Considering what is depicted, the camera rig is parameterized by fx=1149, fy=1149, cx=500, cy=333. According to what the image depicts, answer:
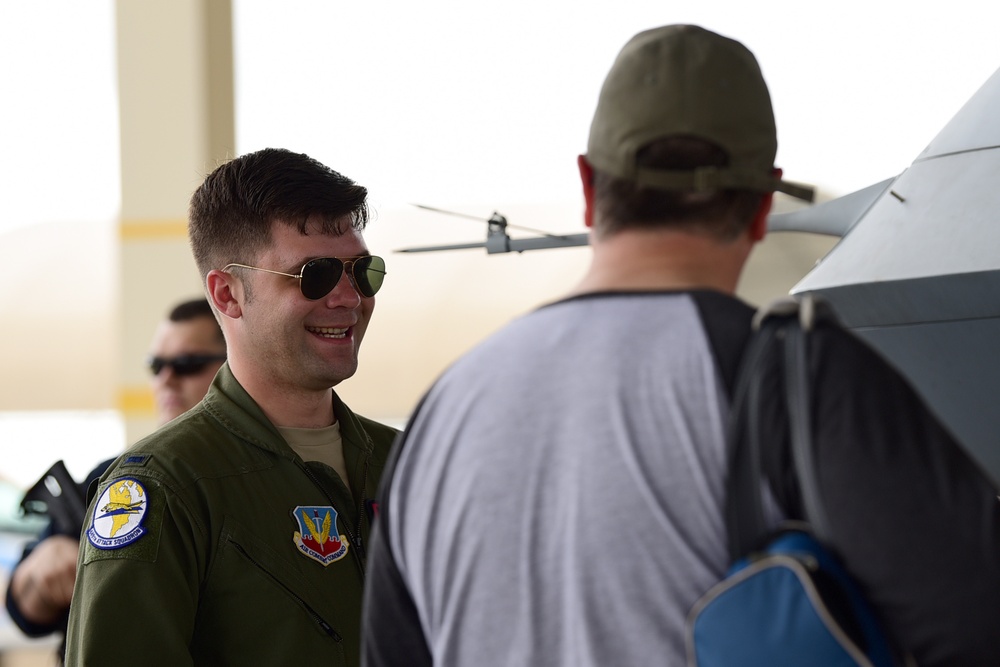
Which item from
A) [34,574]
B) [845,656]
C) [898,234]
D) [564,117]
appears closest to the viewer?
[845,656]

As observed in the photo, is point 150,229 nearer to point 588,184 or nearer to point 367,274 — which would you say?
point 367,274

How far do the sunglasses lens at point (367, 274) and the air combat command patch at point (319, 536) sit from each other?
35cm

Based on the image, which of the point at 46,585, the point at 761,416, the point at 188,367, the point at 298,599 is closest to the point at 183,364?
the point at 188,367

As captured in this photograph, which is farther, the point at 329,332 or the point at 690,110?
the point at 329,332

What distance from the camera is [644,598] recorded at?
87 cm

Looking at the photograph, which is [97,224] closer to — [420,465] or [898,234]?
[898,234]

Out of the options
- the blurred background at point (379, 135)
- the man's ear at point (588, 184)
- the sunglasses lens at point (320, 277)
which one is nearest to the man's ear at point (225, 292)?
the sunglasses lens at point (320, 277)

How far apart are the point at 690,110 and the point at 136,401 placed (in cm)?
649

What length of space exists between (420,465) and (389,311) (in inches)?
254

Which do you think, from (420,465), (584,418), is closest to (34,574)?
(420,465)

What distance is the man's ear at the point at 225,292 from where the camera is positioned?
1748mm

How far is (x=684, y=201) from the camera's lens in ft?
3.08

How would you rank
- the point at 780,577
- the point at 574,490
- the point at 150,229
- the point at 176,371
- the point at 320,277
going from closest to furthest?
1. the point at 780,577
2. the point at 574,490
3. the point at 320,277
4. the point at 176,371
5. the point at 150,229

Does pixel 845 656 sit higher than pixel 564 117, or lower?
lower
